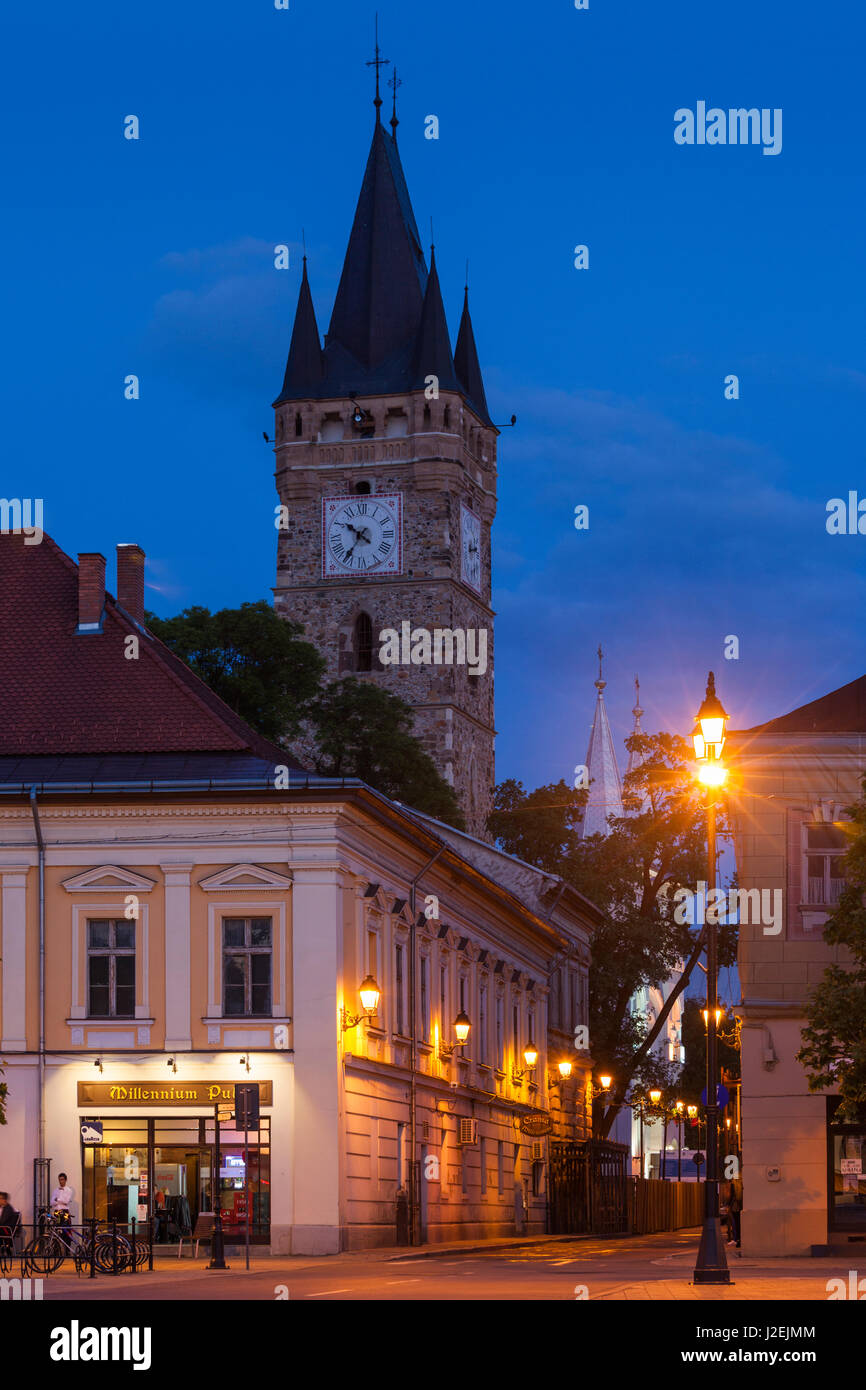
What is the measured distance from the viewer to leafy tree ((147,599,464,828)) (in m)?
65.5

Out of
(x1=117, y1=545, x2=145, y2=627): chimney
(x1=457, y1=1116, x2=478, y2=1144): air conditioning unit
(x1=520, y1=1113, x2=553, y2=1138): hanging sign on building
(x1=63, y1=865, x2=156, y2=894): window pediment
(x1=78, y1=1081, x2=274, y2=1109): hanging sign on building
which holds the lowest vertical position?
(x1=520, y1=1113, x2=553, y2=1138): hanging sign on building

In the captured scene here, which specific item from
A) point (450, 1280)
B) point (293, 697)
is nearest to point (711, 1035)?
point (450, 1280)

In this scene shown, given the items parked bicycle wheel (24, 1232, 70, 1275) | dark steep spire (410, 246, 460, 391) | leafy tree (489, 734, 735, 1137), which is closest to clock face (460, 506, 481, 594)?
dark steep spire (410, 246, 460, 391)

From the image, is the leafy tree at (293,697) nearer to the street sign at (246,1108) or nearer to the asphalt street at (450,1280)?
the asphalt street at (450,1280)

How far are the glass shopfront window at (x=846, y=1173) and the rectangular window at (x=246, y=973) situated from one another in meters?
9.35

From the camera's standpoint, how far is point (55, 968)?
39.3m

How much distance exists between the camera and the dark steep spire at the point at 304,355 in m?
118

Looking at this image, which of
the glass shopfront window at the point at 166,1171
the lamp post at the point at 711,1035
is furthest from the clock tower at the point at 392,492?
the lamp post at the point at 711,1035

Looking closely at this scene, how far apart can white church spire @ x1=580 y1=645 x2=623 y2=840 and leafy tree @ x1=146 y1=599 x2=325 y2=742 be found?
350 feet

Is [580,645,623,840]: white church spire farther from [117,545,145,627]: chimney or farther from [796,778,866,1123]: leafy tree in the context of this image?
[796,778,866,1123]: leafy tree

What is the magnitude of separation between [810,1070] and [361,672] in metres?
76.3

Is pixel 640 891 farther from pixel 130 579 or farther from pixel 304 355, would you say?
pixel 304 355

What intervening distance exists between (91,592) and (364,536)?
71.2 meters
